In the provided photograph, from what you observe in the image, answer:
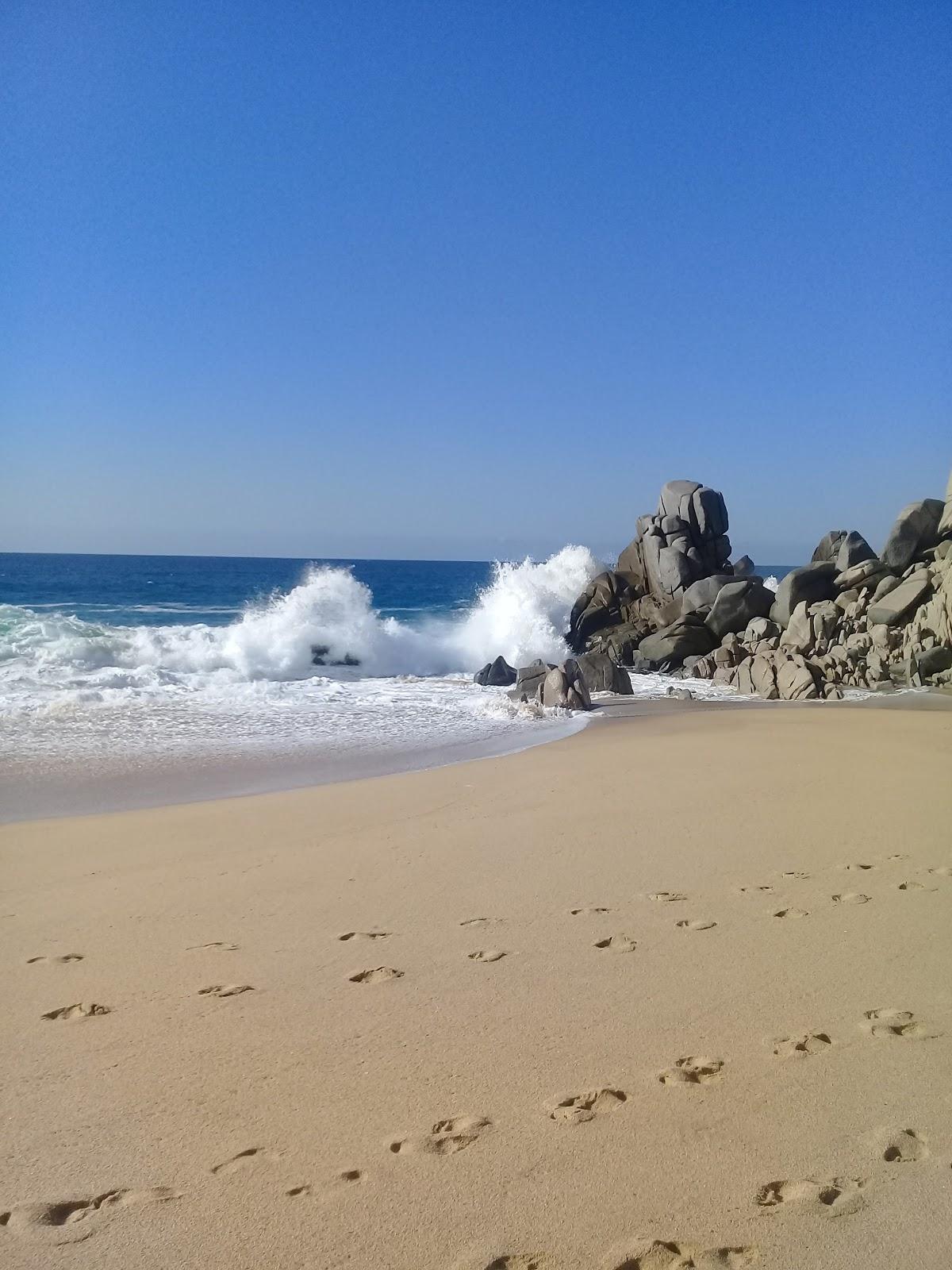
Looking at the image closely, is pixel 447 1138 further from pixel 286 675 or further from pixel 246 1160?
pixel 286 675

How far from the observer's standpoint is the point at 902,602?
18.2 metres

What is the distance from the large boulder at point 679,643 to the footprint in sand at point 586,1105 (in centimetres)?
1902

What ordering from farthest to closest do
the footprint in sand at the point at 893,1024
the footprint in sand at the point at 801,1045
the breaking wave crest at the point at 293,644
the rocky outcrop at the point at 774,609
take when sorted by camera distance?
1. the rocky outcrop at the point at 774,609
2. the breaking wave crest at the point at 293,644
3. the footprint in sand at the point at 893,1024
4. the footprint in sand at the point at 801,1045

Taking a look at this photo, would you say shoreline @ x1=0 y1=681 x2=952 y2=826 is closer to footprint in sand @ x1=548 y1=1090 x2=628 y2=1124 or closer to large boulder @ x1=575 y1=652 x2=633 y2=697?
large boulder @ x1=575 y1=652 x2=633 y2=697

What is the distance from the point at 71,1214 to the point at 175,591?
5652 cm

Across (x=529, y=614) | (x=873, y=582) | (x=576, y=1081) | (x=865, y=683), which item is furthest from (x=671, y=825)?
(x=529, y=614)

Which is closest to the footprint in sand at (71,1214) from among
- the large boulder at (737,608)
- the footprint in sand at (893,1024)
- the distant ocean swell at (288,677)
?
the footprint in sand at (893,1024)

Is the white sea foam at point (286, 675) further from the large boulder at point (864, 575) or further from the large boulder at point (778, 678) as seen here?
the large boulder at point (864, 575)

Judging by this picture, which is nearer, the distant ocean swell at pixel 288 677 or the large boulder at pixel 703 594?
the distant ocean swell at pixel 288 677

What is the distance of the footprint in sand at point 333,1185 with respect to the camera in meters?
2.38

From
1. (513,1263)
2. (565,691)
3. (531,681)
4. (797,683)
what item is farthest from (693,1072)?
(797,683)

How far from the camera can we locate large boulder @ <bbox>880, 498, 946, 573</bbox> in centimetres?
2061

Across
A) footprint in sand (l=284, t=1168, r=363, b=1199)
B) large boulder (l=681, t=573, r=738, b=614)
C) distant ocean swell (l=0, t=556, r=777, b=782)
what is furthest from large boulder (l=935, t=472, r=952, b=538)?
footprint in sand (l=284, t=1168, r=363, b=1199)

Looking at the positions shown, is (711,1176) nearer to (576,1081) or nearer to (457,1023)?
(576,1081)
